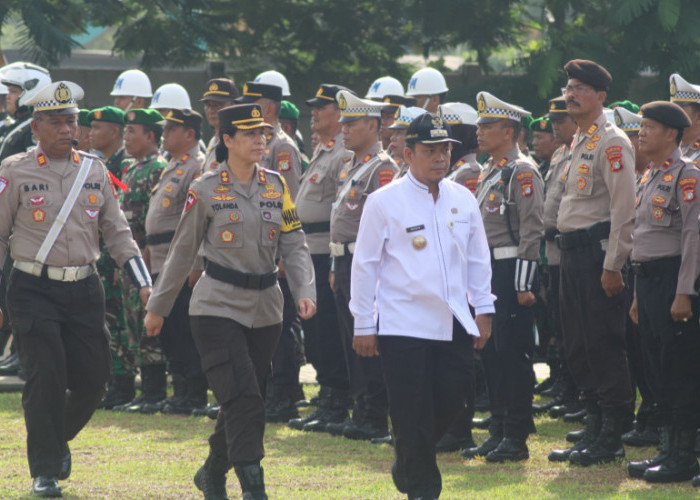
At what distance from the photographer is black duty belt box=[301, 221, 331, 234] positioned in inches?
417

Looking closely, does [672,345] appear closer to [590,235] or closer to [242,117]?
[590,235]

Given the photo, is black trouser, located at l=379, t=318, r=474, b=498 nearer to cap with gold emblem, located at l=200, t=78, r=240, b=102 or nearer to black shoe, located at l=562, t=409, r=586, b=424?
black shoe, located at l=562, t=409, r=586, b=424

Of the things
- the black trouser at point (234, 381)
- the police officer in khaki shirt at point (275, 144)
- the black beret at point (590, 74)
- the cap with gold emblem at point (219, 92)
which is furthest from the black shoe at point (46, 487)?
the cap with gold emblem at point (219, 92)

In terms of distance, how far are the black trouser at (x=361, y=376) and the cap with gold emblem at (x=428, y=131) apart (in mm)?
2903

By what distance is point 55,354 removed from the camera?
25.5 ft

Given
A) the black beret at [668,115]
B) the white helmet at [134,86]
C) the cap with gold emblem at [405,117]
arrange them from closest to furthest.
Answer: the black beret at [668,115]
the cap with gold emblem at [405,117]
the white helmet at [134,86]

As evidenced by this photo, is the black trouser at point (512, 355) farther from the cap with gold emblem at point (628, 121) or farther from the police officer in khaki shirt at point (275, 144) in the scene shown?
the police officer in khaki shirt at point (275, 144)

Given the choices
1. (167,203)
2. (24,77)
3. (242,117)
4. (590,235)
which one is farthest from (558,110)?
(24,77)

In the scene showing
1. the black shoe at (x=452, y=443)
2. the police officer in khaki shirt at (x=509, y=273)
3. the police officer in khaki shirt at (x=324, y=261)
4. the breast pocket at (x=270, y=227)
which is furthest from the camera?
the police officer in khaki shirt at (x=324, y=261)

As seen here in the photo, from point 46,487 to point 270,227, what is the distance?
211cm

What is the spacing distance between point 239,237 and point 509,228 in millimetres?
2407

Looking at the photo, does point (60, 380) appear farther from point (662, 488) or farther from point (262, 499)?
point (662, 488)

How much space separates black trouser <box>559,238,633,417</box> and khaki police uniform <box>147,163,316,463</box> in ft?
6.29

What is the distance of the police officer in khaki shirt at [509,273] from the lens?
8.80m
